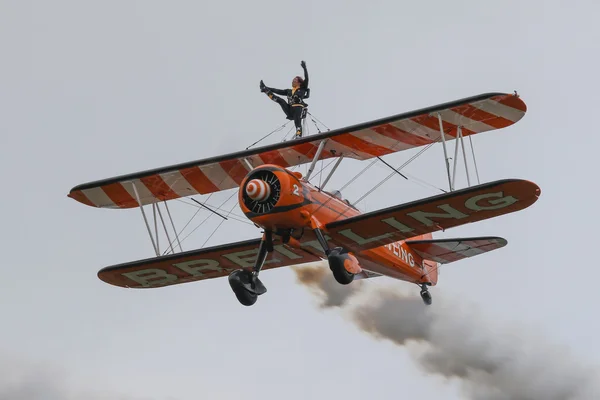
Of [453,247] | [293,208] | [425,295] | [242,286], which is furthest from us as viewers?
[425,295]

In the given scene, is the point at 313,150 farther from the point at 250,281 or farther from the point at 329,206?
the point at 250,281

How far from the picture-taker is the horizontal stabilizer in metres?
23.1

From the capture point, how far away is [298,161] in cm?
2298

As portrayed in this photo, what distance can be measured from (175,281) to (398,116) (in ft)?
17.8

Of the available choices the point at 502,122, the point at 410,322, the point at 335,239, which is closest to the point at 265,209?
the point at 335,239

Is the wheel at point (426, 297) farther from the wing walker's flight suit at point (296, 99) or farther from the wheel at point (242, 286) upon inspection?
the wheel at point (242, 286)

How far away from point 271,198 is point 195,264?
322cm

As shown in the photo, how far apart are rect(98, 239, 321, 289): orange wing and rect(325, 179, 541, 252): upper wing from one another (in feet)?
3.86

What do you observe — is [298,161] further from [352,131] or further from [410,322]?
[410,322]

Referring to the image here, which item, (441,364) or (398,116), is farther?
(441,364)

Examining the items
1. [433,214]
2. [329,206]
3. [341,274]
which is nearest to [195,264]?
[329,206]

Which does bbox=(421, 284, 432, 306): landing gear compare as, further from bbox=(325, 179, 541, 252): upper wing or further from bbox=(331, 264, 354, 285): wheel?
bbox=(331, 264, 354, 285): wheel

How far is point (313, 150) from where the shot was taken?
2248 centimetres

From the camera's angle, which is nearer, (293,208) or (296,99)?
(293,208)
